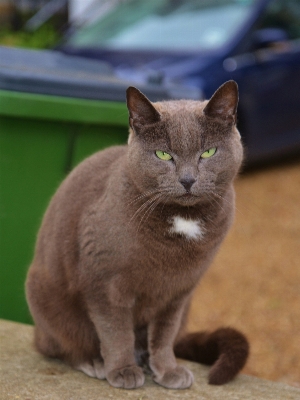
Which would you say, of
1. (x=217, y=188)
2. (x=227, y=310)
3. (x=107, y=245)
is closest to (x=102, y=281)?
(x=107, y=245)

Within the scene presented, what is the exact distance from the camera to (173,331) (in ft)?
7.72

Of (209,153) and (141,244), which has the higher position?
(209,153)

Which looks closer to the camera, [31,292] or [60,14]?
[31,292]

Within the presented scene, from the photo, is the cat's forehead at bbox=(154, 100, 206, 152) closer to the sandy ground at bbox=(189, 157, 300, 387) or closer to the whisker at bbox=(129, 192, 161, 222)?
the whisker at bbox=(129, 192, 161, 222)

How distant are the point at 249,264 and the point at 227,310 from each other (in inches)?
27.3

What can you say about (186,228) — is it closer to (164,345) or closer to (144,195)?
(144,195)

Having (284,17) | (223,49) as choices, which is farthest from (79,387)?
(284,17)

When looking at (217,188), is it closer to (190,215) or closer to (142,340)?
(190,215)

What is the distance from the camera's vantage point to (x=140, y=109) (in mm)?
2070

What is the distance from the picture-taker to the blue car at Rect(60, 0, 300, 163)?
520cm

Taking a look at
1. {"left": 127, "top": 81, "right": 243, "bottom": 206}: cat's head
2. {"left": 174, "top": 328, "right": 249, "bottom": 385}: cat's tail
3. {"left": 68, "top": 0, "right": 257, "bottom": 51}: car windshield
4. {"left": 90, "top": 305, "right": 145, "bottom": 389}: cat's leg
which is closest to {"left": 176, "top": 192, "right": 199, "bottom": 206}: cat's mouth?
{"left": 127, "top": 81, "right": 243, "bottom": 206}: cat's head

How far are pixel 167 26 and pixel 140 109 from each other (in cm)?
382

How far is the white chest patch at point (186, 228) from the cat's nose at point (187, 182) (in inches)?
7.2

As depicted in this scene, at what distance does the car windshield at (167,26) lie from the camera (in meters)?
5.40
